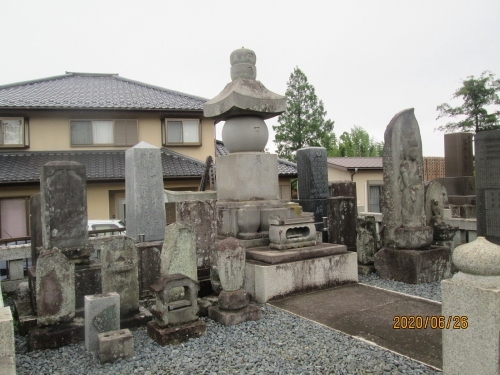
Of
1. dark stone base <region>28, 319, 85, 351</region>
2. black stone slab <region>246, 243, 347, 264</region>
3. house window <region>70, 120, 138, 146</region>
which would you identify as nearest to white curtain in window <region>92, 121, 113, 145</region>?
house window <region>70, 120, 138, 146</region>

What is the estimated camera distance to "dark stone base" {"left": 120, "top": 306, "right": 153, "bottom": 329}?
4691 mm

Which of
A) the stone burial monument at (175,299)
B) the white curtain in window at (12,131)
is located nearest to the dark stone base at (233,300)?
the stone burial monument at (175,299)

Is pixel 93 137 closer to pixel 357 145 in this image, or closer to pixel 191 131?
pixel 191 131

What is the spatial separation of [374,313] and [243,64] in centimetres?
496

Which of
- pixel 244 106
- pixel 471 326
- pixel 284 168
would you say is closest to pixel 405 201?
pixel 244 106

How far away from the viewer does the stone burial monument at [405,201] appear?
637 centimetres

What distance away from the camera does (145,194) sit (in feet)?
27.5

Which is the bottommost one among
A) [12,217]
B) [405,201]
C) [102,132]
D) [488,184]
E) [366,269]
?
[366,269]

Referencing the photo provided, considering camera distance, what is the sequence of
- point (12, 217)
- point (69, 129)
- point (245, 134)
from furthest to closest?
point (69, 129), point (12, 217), point (245, 134)

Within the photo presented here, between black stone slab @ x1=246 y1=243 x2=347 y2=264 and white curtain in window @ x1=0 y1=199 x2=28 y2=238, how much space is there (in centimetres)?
1056

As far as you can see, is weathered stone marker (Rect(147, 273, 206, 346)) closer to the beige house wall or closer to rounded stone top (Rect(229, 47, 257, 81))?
rounded stone top (Rect(229, 47, 257, 81))

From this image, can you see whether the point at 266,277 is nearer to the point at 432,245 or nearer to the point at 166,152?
the point at 432,245

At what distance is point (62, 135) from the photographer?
14.4 m

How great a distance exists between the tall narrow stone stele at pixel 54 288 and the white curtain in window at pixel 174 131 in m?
11.9
